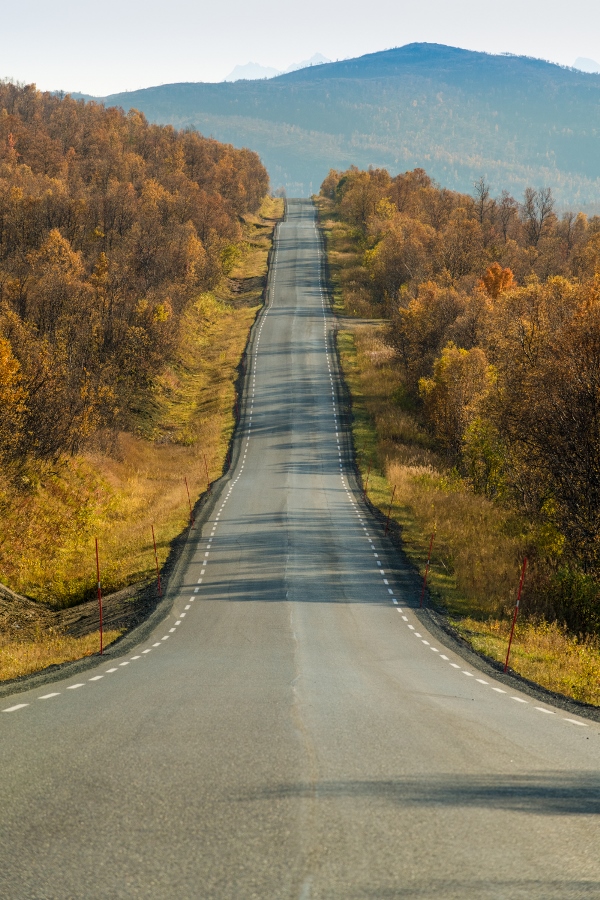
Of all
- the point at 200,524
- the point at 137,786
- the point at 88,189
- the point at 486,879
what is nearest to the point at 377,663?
the point at 137,786

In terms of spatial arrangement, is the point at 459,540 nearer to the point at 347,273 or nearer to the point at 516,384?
the point at 516,384

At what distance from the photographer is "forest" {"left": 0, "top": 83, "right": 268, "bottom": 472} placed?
3516 cm

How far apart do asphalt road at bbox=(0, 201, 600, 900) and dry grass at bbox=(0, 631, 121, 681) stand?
1913 millimetres

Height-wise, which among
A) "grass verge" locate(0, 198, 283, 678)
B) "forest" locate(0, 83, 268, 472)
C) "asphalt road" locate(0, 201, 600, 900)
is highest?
"forest" locate(0, 83, 268, 472)

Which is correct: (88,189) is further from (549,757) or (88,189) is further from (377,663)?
(549,757)

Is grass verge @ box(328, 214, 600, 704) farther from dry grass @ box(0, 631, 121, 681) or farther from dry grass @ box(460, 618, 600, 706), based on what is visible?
dry grass @ box(0, 631, 121, 681)

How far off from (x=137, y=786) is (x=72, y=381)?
3271cm

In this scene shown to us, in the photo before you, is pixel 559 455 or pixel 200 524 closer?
pixel 559 455

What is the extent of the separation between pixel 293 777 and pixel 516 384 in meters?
23.2

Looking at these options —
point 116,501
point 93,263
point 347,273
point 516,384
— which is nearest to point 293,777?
point 516,384

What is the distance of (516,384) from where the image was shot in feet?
96.3

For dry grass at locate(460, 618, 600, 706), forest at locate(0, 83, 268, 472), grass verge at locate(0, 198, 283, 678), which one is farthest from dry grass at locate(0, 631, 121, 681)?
forest at locate(0, 83, 268, 472)

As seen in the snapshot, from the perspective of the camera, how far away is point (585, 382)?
23734mm

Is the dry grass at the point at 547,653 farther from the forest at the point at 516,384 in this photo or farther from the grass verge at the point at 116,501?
the grass verge at the point at 116,501
